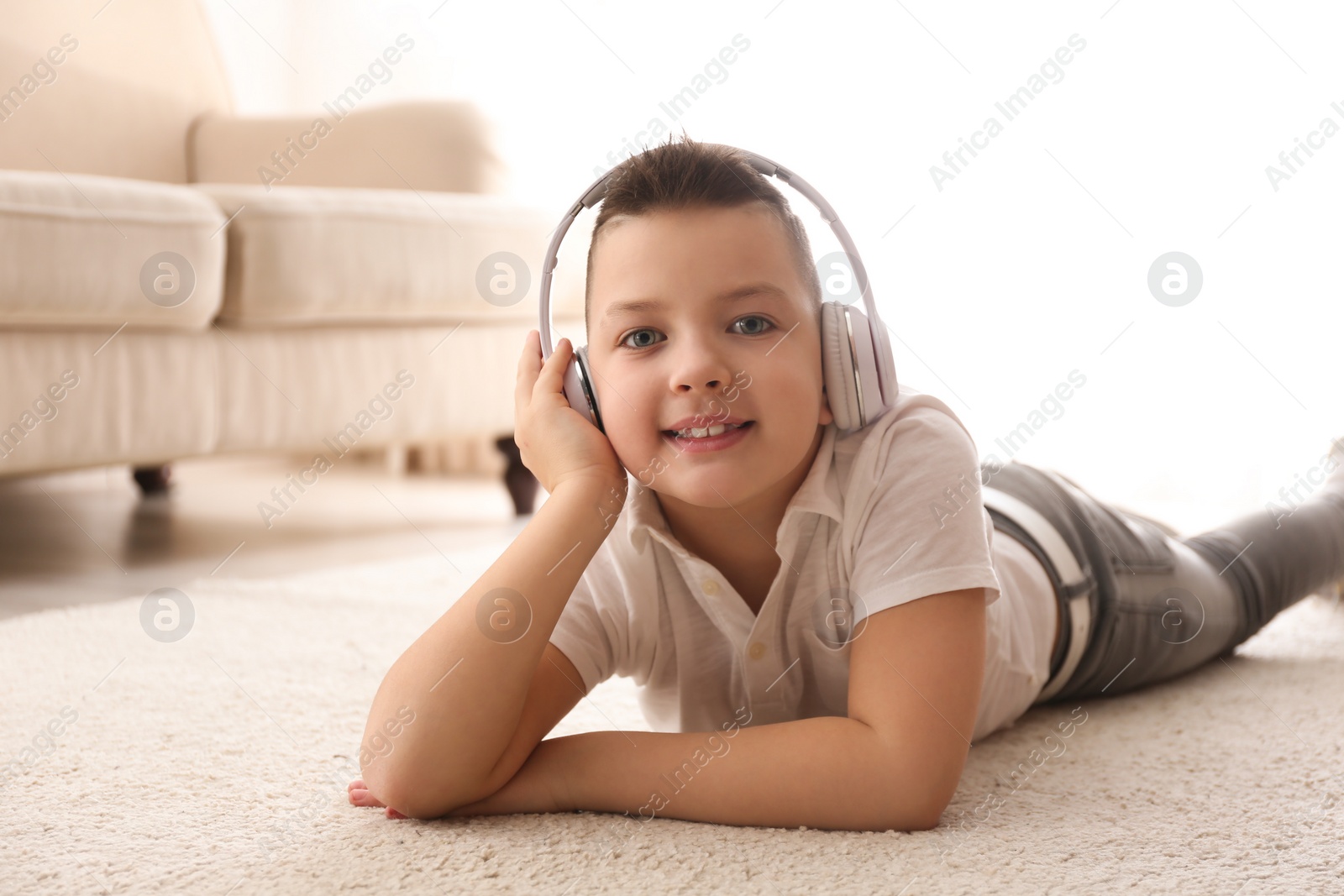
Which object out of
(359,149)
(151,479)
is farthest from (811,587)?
(151,479)

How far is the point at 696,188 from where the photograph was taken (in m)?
0.74

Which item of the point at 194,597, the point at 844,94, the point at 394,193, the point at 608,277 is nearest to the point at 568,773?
the point at 608,277

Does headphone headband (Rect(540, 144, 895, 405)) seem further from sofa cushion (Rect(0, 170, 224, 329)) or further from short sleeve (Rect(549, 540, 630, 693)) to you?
sofa cushion (Rect(0, 170, 224, 329))

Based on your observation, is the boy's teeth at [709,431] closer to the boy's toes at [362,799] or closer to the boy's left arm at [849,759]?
the boy's left arm at [849,759]

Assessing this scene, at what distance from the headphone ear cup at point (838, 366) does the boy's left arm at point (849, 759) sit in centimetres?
13

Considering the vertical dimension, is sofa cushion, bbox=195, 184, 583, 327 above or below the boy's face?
above

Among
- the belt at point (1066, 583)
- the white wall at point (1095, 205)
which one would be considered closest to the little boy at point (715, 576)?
the belt at point (1066, 583)

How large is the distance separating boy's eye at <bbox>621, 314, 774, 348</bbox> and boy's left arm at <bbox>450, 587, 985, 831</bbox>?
0.20 m

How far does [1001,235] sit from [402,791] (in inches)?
71.1

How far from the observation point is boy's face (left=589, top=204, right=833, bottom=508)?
71 centimetres

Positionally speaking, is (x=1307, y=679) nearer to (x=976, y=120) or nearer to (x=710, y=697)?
(x=710, y=697)

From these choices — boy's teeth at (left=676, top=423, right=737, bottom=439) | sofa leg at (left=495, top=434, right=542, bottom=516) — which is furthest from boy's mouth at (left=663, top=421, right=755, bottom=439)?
sofa leg at (left=495, top=434, right=542, bottom=516)

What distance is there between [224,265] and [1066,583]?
126cm

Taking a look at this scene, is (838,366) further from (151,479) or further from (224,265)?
(151,479)
